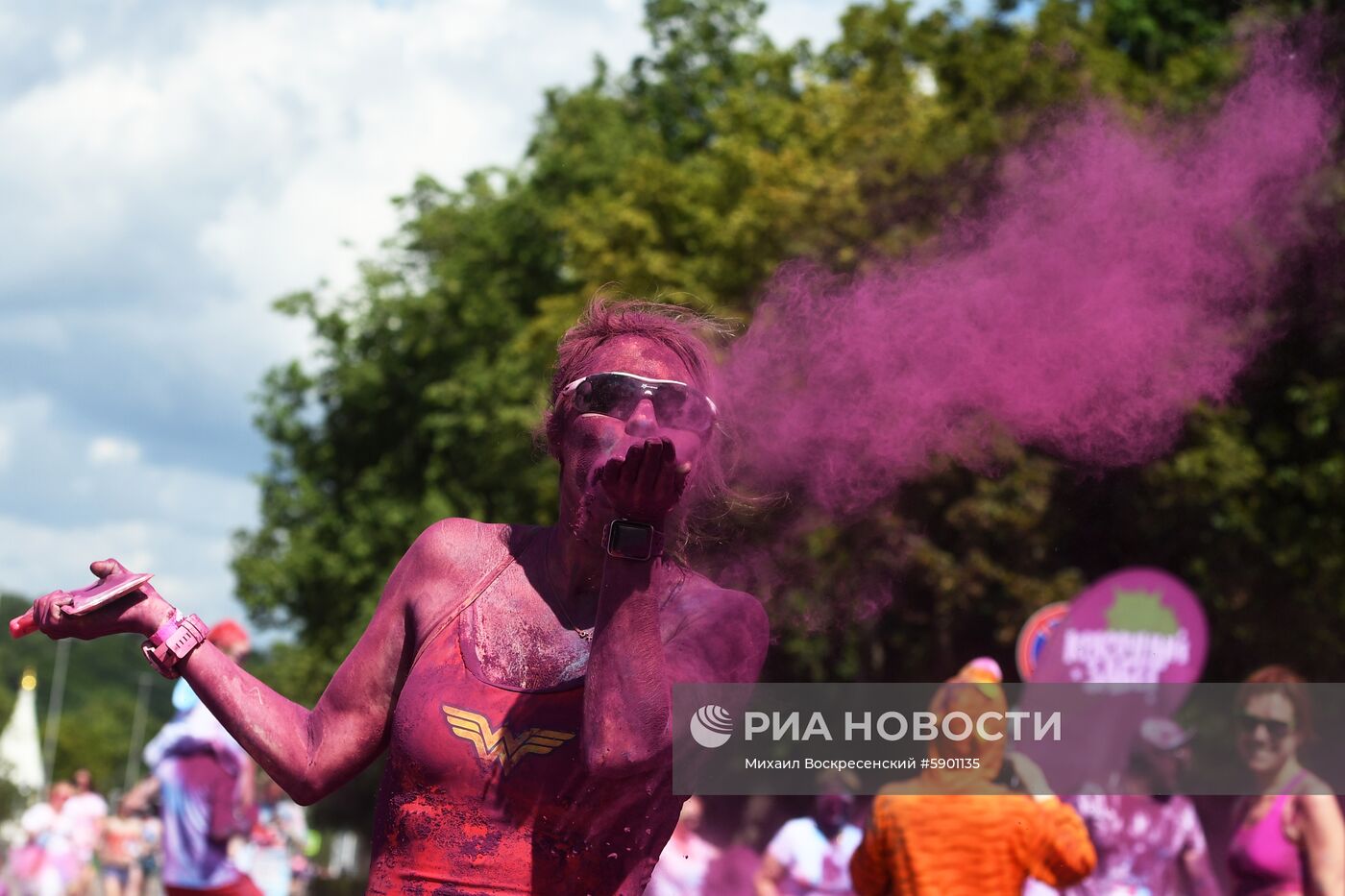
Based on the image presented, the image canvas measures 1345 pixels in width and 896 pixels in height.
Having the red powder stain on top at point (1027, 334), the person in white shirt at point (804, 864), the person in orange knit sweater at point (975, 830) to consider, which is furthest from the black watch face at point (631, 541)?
the person in white shirt at point (804, 864)

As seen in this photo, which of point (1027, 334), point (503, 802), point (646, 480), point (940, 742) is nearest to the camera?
point (646, 480)

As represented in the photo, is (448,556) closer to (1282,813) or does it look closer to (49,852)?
(1282,813)

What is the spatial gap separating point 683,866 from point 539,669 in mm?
8978

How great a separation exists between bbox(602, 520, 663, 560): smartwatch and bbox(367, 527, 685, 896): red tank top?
40 cm

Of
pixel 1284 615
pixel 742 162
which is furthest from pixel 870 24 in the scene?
pixel 1284 615

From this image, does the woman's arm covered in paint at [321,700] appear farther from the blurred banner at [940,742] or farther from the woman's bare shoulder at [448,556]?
the blurred banner at [940,742]

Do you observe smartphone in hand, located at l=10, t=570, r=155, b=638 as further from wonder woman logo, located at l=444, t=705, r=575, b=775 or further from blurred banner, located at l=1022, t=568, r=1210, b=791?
blurred banner, located at l=1022, t=568, r=1210, b=791

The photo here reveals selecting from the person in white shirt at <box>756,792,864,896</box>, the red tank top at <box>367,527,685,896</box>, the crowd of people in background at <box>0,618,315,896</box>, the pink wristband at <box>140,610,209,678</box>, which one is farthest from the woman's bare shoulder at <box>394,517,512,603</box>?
the person in white shirt at <box>756,792,864,896</box>

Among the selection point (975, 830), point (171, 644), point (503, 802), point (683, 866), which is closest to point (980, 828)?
point (975, 830)

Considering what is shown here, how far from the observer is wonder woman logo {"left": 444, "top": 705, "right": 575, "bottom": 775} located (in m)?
2.46

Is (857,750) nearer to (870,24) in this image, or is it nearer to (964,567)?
(964,567)

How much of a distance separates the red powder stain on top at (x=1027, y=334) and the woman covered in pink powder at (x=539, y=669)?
27.8 inches

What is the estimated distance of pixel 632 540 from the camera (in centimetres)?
214

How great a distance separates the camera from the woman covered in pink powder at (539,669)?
7.61 feet
